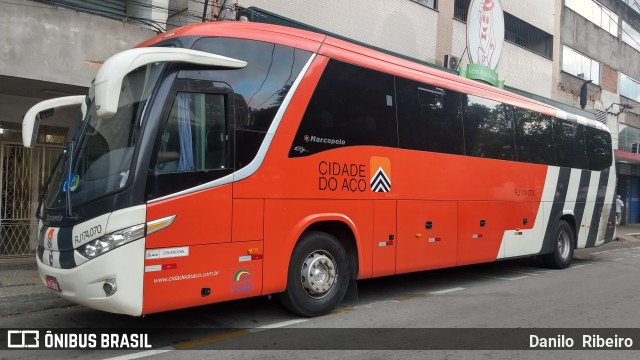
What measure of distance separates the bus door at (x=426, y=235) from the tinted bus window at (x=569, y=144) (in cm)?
411

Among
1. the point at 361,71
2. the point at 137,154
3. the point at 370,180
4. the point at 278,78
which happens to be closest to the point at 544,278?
the point at 370,180

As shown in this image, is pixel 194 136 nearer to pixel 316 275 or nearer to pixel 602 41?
pixel 316 275

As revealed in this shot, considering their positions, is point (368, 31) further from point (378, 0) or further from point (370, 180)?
point (370, 180)

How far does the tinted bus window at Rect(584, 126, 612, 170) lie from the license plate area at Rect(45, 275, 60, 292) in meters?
11.5

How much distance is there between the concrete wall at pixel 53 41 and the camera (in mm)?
8695

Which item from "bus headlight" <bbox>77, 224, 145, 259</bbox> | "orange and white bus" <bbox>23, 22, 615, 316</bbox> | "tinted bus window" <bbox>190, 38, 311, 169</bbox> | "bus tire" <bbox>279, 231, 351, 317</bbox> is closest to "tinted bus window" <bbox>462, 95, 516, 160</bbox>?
"orange and white bus" <bbox>23, 22, 615, 316</bbox>

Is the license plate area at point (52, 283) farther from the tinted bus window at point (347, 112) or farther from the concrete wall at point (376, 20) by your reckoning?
the concrete wall at point (376, 20)

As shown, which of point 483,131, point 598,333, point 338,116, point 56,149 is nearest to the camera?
point 598,333

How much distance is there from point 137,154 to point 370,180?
10.8 ft

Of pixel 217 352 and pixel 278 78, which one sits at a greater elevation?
pixel 278 78

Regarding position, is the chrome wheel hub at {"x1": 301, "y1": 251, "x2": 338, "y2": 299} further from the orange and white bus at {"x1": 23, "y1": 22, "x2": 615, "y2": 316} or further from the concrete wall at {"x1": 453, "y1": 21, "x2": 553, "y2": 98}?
the concrete wall at {"x1": 453, "y1": 21, "x2": 553, "y2": 98}

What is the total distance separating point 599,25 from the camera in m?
28.0

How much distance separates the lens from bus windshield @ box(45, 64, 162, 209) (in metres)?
5.12

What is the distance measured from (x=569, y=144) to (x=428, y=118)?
17.1ft
